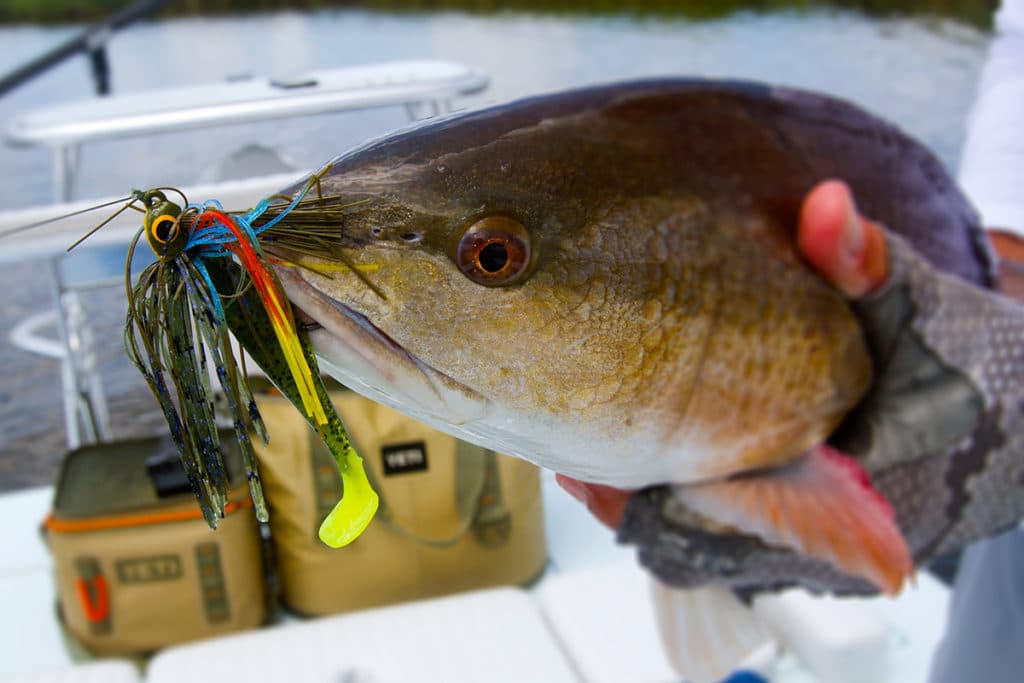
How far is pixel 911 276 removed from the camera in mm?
707

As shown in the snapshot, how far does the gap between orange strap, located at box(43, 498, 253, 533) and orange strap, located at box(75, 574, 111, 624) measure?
0.37 feet

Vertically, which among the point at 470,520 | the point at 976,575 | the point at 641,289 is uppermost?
the point at 641,289

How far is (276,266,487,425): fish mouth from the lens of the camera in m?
0.52

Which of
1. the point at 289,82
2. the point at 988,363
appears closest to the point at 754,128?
the point at 988,363

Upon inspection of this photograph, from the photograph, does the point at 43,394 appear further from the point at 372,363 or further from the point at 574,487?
the point at 372,363

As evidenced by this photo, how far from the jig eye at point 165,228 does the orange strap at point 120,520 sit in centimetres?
146

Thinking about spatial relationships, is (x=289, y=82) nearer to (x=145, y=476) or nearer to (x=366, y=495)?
(x=145, y=476)

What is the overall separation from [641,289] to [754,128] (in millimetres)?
186

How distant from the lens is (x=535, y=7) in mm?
7676

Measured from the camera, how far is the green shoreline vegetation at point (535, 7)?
21.1 feet

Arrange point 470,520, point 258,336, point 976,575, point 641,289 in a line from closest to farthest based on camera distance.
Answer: point 258,336 → point 641,289 → point 976,575 → point 470,520

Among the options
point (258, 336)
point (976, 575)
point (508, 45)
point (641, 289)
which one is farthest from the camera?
point (508, 45)

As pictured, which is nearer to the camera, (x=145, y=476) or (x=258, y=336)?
(x=258, y=336)

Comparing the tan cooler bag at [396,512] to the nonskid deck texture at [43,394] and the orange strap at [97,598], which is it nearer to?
the orange strap at [97,598]
